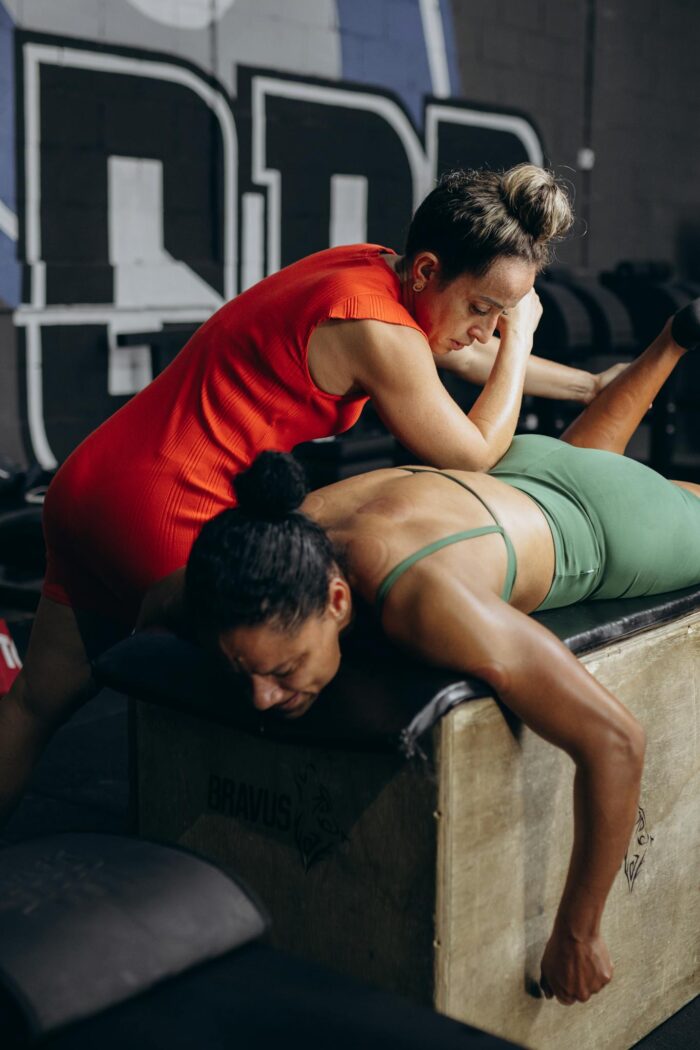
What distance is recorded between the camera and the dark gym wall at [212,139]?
442 cm

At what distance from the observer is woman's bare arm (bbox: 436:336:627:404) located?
7.09ft

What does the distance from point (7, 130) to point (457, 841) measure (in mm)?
3674

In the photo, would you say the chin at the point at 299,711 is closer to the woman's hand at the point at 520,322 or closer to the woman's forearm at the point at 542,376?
Result: the woman's hand at the point at 520,322

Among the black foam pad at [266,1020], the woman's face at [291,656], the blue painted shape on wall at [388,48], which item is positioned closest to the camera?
the black foam pad at [266,1020]

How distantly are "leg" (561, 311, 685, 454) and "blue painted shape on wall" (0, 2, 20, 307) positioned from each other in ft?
9.31

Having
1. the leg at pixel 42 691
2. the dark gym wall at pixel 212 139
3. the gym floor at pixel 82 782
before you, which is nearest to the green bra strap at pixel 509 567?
the leg at pixel 42 691

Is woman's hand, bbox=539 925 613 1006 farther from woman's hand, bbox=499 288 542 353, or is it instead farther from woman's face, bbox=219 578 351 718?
woman's hand, bbox=499 288 542 353

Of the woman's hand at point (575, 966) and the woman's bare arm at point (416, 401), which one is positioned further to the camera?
the woman's bare arm at point (416, 401)

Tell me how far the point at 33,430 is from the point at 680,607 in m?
3.29

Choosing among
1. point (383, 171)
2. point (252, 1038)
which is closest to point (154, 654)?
point (252, 1038)

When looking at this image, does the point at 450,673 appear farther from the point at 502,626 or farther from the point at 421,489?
the point at 421,489

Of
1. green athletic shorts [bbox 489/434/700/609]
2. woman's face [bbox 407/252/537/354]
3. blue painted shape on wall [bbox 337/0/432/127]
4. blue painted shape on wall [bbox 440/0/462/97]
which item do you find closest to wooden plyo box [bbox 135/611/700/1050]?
green athletic shorts [bbox 489/434/700/609]

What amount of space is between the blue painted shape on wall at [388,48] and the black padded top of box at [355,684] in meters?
4.51

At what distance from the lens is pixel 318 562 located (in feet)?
4.34
